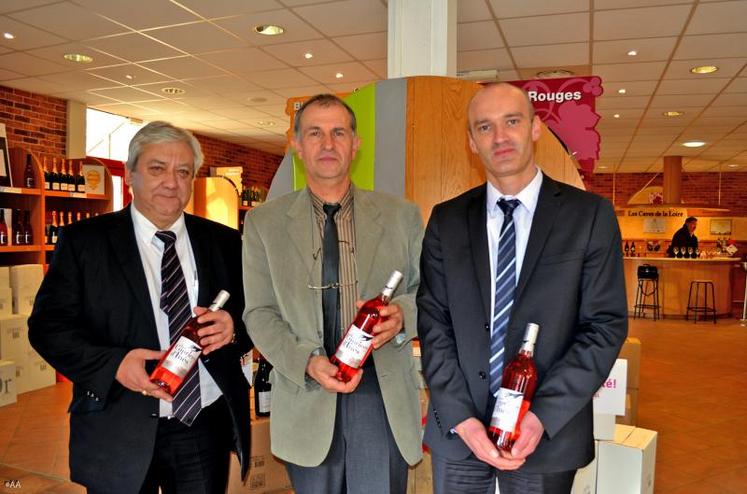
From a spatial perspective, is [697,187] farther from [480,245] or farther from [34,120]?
[480,245]

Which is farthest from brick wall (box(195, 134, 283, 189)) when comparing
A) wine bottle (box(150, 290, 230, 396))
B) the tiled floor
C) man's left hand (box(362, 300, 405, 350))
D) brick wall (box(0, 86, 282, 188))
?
man's left hand (box(362, 300, 405, 350))

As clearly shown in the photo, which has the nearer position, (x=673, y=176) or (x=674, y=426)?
(x=674, y=426)

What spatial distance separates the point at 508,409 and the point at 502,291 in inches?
12.5

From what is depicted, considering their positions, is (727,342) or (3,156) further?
(727,342)

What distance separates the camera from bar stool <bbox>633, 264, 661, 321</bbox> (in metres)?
10.7

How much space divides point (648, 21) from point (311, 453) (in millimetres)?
4554

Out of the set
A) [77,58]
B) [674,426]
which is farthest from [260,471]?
[77,58]

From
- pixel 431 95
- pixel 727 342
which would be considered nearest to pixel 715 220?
pixel 727 342

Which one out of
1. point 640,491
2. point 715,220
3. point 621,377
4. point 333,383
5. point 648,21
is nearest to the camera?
point 333,383

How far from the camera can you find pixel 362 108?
301cm

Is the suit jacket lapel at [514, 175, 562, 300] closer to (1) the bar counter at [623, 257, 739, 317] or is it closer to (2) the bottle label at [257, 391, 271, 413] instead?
(2) the bottle label at [257, 391, 271, 413]

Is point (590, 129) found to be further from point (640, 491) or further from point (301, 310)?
point (301, 310)

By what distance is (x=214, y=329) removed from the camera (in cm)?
158

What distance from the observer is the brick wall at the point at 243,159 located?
34.8 feet
